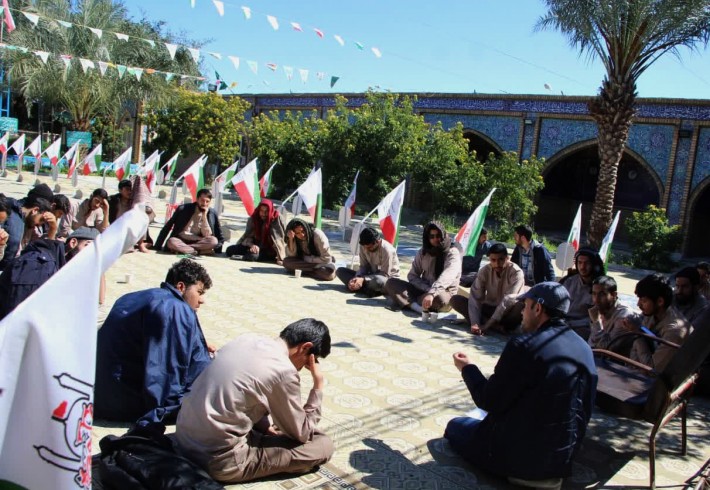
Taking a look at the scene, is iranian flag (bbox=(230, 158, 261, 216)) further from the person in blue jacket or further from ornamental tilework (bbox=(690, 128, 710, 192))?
ornamental tilework (bbox=(690, 128, 710, 192))

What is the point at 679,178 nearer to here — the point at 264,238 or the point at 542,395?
the point at 264,238

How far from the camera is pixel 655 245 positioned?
47.7ft

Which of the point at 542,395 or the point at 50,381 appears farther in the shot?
the point at 542,395

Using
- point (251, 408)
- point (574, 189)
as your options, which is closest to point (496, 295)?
point (251, 408)

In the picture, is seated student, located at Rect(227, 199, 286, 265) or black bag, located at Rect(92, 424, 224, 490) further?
seated student, located at Rect(227, 199, 286, 265)

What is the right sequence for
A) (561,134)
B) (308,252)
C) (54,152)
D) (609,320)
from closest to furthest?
1. (609,320)
2. (308,252)
3. (54,152)
4. (561,134)

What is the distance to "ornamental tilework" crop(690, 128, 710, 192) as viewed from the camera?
52.9ft

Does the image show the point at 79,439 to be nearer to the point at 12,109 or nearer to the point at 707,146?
the point at 707,146

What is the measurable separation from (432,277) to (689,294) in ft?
8.92

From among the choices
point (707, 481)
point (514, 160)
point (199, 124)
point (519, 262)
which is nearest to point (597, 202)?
point (514, 160)

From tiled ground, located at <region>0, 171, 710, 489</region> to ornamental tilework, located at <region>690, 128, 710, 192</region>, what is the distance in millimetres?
12473

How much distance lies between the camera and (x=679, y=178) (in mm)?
16562

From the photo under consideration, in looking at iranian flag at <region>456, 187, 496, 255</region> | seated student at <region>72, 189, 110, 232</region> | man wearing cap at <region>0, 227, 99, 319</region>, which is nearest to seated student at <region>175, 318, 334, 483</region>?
man wearing cap at <region>0, 227, 99, 319</region>

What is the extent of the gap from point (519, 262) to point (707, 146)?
38.4 feet
